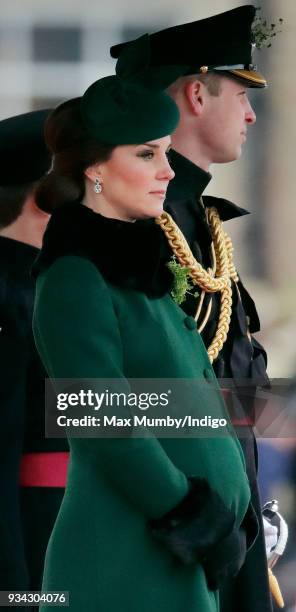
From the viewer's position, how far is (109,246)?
8.21 ft

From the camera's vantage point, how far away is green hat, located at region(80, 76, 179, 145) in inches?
101

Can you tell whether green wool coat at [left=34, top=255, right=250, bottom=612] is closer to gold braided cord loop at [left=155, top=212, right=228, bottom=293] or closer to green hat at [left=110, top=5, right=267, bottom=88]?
gold braided cord loop at [left=155, top=212, right=228, bottom=293]

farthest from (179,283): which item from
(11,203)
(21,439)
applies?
(11,203)

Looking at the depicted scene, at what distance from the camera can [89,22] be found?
429 centimetres

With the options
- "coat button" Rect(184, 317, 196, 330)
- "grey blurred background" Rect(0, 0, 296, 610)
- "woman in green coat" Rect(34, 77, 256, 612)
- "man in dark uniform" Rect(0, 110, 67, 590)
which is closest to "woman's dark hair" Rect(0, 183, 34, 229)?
"man in dark uniform" Rect(0, 110, 67, 590)

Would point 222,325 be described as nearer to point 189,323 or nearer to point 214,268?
point 214,268

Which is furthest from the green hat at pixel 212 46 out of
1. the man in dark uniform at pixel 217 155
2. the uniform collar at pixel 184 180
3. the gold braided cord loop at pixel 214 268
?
the gold braided cord loop at pixel 214 268

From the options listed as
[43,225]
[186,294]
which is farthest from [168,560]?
[43,225]

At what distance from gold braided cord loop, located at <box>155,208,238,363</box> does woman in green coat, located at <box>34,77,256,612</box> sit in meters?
0.28

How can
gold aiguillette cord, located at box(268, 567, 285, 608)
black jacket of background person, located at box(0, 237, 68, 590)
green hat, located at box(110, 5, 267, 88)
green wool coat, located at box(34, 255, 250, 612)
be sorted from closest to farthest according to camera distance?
1. green wool coat, located at box(34, 255, 250, 612)
2. green hat, located at box(110, 5, 267, 88)
3. black jacket of background person, located at box(0, 237, 68, 590)
4. gold aiguillette cord, located at box(268, 567, 285, 608)

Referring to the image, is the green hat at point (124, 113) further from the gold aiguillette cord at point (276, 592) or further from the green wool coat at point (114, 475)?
the gold aiguillette cord at point (276, 592)

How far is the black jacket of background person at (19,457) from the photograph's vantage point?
3211mm

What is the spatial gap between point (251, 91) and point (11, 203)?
1286 mm

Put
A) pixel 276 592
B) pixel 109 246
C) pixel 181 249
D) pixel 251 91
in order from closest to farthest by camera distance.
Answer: pixel 109 246 → pixel 181 249 → pixel 276 592 → pixel 251 91
